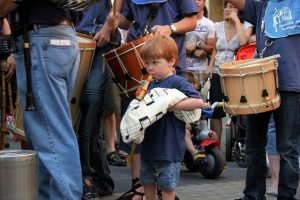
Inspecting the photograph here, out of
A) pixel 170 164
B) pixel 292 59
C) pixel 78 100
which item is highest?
pixel 292 59

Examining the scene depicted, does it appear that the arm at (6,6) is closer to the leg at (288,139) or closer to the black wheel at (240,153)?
the leg at (288,139)

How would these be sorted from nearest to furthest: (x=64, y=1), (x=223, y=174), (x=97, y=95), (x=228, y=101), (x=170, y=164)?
(x=64, y=1) → (x=170, y=164) → (x=228, y=101) → (x=97, y=95) → (x=223, y=174)

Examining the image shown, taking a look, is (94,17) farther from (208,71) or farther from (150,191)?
(208,71)

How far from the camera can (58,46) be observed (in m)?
3.93

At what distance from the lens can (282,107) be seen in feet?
16.2

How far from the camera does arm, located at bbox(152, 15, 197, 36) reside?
4.91 meters

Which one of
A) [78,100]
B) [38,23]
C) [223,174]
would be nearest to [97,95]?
[78,100]

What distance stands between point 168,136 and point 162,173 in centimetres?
26

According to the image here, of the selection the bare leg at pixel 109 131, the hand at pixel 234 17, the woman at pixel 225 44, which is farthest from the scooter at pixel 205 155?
the hand at pixel 234 17

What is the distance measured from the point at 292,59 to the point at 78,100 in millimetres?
1758

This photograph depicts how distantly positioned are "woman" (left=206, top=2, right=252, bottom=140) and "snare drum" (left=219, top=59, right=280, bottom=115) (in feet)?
12.3

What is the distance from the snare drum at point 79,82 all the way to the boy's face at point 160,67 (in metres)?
0.75

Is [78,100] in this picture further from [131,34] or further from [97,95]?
[131,34]

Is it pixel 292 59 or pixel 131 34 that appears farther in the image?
pixel 131 34
